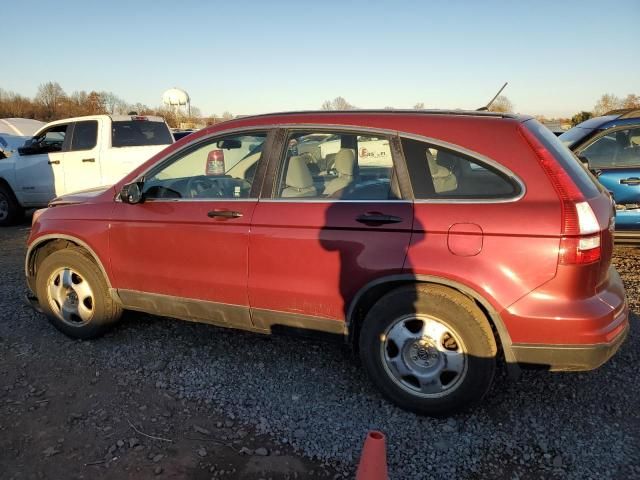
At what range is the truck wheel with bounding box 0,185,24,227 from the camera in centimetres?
928

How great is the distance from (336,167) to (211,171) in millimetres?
1060

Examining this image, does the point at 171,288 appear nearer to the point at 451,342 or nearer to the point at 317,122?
the point at 317,122

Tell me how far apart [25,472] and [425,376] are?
2247 millimetres

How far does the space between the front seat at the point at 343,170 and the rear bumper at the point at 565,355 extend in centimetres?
141

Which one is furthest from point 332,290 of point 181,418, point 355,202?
point 181,418

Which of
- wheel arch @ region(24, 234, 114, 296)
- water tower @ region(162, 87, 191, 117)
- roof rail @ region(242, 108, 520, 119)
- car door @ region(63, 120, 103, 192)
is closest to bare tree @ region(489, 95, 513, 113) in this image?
roof rail @ region(242, 108, 520, 119)

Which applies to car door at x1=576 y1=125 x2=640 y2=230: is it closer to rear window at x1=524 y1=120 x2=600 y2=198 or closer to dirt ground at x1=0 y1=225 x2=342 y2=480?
rear window at x1=524 y1=120 x2=600 y2=198

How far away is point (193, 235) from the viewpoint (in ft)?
11.2

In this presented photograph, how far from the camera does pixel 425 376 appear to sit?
115 inches

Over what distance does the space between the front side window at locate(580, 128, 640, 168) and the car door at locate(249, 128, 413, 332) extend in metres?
4.24

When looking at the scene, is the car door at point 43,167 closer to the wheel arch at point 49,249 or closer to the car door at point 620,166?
the wheel arch at point 49,249

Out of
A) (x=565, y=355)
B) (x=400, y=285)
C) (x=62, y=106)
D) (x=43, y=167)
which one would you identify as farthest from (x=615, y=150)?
(x=62, y=106)

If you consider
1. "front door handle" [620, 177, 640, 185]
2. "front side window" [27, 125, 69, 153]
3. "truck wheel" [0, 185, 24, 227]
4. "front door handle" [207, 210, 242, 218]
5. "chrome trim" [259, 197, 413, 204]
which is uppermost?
"front side window" [27, 125, 69, 153]

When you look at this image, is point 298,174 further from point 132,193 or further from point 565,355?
point 565,355
